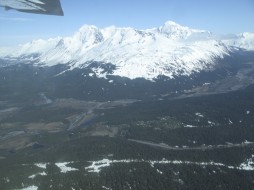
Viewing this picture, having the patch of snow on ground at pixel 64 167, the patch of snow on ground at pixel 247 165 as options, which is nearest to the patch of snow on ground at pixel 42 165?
the patch of snow on ground at pixel 64 167

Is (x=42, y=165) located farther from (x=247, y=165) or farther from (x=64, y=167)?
(x=247, y=165)

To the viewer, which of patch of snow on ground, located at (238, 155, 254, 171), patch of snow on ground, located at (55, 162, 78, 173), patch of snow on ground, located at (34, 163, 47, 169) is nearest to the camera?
patch of snow on ground, located at (55, 162, 78, 173)

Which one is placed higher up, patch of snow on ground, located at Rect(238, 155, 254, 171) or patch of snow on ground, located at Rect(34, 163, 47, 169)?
patch of snow on ground, located at Rect(34, 163, 47, 169)

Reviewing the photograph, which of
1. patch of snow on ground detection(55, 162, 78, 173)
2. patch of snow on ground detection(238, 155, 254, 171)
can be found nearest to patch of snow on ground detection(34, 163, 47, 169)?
patch of snow on ground detection(55, 162, 78, 173)

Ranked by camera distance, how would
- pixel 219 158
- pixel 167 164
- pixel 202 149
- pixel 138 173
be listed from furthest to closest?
pixel 202 149 < pixel 219 158 < pixel 167 164 < pixel 138 173

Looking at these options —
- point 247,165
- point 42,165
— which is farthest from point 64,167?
point 247,165

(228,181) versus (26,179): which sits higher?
(26,179)

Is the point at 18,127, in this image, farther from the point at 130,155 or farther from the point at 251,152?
the point at 251,152

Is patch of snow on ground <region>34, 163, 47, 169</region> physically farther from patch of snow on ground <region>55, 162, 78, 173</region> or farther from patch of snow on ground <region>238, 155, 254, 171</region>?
patch of snow on ground <region>238, 155, 254, 171</region>

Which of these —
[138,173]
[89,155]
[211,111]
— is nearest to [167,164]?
[138,173]

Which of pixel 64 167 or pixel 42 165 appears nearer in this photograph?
pixel 64 167

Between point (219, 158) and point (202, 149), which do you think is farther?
point (202, 149)
